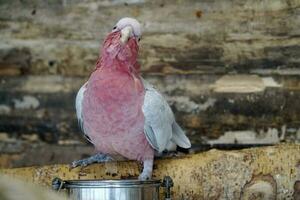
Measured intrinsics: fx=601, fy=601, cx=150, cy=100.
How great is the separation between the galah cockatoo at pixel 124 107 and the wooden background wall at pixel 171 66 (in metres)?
0.42

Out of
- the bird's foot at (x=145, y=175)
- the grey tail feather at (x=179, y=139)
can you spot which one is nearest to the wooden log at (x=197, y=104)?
the grey tail feather at (x=179, y=139)

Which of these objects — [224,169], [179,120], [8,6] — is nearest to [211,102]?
[179,120]

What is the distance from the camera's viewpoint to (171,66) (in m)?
1.68

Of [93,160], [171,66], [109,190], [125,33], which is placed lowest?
[109,190]

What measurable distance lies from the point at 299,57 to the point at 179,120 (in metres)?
0.37

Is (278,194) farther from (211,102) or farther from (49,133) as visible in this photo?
(49,133)

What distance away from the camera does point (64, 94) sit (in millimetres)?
1728

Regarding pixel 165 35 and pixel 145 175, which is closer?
pixel 145 175

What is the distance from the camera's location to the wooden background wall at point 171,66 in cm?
164

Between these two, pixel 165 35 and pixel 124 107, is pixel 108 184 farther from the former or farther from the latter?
pixel 165 35

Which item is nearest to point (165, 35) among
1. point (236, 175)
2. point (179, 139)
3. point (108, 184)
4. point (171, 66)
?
point (171, 66)

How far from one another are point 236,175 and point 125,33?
1.27 feet

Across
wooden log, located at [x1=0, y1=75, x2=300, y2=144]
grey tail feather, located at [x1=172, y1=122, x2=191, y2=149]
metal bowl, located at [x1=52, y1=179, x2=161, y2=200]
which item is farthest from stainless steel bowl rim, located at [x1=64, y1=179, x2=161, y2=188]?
wooden log, located at [x1=0, y1=75, x2=300, y2=144]

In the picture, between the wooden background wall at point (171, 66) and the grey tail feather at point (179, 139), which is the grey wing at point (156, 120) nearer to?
the grey tail feather at point (179, 139)
